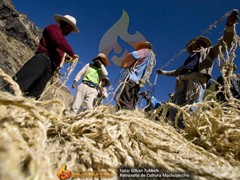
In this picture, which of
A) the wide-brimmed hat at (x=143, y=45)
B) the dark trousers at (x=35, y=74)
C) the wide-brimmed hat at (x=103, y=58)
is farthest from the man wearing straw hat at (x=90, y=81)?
the dark trousers at (x=35, y=74)

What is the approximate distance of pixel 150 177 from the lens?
632 millimetres

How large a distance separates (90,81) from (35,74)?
2.05 m

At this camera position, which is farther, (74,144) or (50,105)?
(50,105)

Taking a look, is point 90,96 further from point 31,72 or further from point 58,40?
point 31,72

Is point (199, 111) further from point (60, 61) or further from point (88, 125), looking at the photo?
point (60, 61)

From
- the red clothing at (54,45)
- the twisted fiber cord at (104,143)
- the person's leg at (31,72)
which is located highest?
the red clothing at (54,45)

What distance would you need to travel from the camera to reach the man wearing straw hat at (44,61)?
229cm

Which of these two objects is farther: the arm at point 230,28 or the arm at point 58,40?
the arm at point 58,40

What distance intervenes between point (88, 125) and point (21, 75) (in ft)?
5.67

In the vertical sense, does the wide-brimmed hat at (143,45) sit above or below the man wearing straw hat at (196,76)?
above

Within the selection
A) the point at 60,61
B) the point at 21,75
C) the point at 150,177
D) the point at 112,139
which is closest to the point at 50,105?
the point at 112,139

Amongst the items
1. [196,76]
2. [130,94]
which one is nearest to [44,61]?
[130,94]

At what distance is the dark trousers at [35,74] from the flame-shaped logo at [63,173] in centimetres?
176

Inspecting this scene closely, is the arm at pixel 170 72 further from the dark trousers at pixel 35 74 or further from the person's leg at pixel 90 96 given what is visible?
the dark trousers at pixel 35 74
